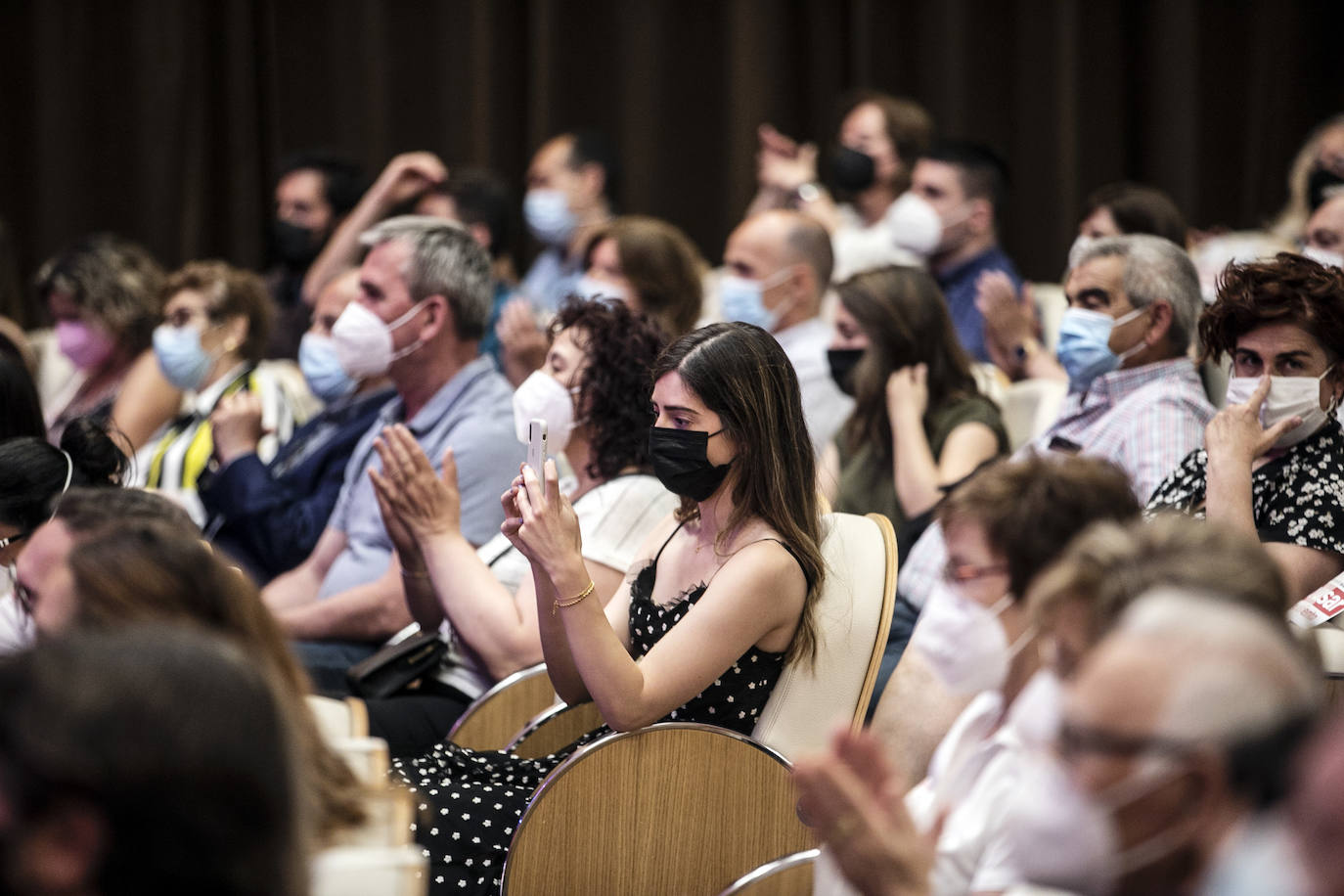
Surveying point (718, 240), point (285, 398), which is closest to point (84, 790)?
point (285, 398)

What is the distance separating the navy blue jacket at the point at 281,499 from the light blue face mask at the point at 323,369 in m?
0.09

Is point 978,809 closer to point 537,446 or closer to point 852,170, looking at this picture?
point 537,446

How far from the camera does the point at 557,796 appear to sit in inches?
87.8

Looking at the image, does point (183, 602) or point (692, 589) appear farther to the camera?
point (692, 589)

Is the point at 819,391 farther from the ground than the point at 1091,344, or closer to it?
closer to it

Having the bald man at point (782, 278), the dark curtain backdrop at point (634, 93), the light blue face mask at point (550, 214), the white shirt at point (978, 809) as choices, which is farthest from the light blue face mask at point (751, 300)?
the white shirt at point (978, 809)

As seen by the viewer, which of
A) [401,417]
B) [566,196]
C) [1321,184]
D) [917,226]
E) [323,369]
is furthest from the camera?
[566,196]

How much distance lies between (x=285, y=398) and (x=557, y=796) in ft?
8.85

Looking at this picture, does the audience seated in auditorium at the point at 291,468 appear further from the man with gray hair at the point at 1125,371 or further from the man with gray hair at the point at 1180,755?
the man with gray hair at the point at 1180,755

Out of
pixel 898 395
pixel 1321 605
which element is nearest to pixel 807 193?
pixel 898 395

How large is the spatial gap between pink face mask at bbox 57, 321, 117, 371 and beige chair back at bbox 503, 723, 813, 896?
3256 mm

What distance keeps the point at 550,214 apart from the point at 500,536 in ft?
9.35

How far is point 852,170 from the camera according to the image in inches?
222

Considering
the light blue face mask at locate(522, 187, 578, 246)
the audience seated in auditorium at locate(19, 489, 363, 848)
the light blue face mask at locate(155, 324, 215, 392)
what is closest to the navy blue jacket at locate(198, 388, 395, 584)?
the light blue face mask at locate(155, 324, 215, 392)
